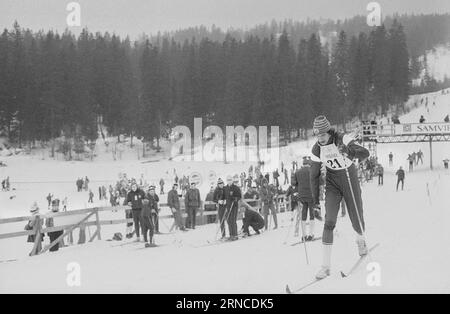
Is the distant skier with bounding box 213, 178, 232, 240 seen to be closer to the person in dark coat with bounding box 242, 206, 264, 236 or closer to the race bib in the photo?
the person in dark coat with bounding box 242, 206, 264, 236

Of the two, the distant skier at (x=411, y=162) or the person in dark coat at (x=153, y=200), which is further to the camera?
the distant skier at (x=411, y=162)

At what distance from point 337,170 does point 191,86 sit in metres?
A: 57.6

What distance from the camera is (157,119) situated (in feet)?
201

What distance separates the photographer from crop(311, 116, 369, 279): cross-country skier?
561cm

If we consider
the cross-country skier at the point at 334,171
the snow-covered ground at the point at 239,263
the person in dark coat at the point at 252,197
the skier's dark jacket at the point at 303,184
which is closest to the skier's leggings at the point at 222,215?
the snow-covered ground at the point at 239,263

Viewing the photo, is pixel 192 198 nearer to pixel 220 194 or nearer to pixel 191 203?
pixel 191 203

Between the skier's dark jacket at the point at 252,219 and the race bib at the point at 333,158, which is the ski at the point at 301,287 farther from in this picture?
the skier's dark jacket at the point at 252,219

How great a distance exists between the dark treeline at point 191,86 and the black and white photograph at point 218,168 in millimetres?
218

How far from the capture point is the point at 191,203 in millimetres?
15023

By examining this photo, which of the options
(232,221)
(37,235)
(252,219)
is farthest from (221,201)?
(37,235)

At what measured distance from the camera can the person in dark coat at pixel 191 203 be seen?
1492 cm

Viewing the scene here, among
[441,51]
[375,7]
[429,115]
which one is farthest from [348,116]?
[441,51]

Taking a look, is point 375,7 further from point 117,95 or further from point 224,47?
point 224,47

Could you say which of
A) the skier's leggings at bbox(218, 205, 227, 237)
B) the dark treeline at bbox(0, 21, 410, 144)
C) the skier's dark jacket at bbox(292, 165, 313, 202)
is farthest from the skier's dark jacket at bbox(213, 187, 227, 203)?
the dark treeline at bbox(0, 21, 410, 144)
